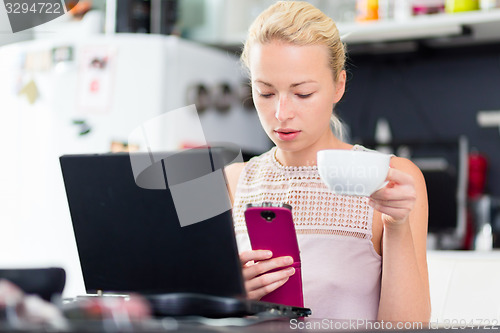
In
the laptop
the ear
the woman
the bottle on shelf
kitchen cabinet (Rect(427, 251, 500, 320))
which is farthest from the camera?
the bottle on shelf

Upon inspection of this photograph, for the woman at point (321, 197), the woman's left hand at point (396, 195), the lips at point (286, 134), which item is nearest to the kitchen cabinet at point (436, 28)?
the woman at point (321, 197)

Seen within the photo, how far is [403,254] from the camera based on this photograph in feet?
3.66

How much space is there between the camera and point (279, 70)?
4.20 ft

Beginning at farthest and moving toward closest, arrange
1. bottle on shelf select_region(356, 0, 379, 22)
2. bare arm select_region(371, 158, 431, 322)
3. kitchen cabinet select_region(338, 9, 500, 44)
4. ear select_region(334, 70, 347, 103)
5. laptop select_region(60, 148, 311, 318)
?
1. bottle on shelf select_region(356, 0, 379, 22)
2. kitchen cabinet select_region(338, 9, 500, 44)
3. ear select_region(334, 70, 347, 103)
4. bare arm select_region(371, 158, 431, 322)
5. laptop select_region(60, 148, 311, 318)

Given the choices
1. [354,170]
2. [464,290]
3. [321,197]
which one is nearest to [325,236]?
[321,197]

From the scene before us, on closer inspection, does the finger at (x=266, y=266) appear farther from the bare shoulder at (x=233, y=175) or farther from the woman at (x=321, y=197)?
the bare shoulder at (x=233, y=175)

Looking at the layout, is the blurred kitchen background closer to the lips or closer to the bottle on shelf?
the bottle on shelf

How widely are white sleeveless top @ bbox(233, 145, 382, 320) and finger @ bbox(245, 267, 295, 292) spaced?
0.32 m

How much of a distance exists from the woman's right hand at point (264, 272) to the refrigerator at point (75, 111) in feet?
6.18

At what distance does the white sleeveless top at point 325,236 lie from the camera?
4.30 ft

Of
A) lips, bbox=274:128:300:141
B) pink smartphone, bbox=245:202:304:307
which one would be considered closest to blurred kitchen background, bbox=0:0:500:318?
lips, bbox=274:128:300:141

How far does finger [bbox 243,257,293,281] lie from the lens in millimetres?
999

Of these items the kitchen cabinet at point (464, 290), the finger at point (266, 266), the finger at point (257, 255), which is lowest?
the kitchen cabinet at point (464, 290)

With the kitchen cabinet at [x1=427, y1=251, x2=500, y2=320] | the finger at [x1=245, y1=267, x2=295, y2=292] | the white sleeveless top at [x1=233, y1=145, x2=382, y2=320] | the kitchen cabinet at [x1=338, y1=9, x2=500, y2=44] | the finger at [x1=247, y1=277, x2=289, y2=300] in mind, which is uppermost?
the kitchen cabinet at [x1=338, y1=9, x2=500, y2=44]
